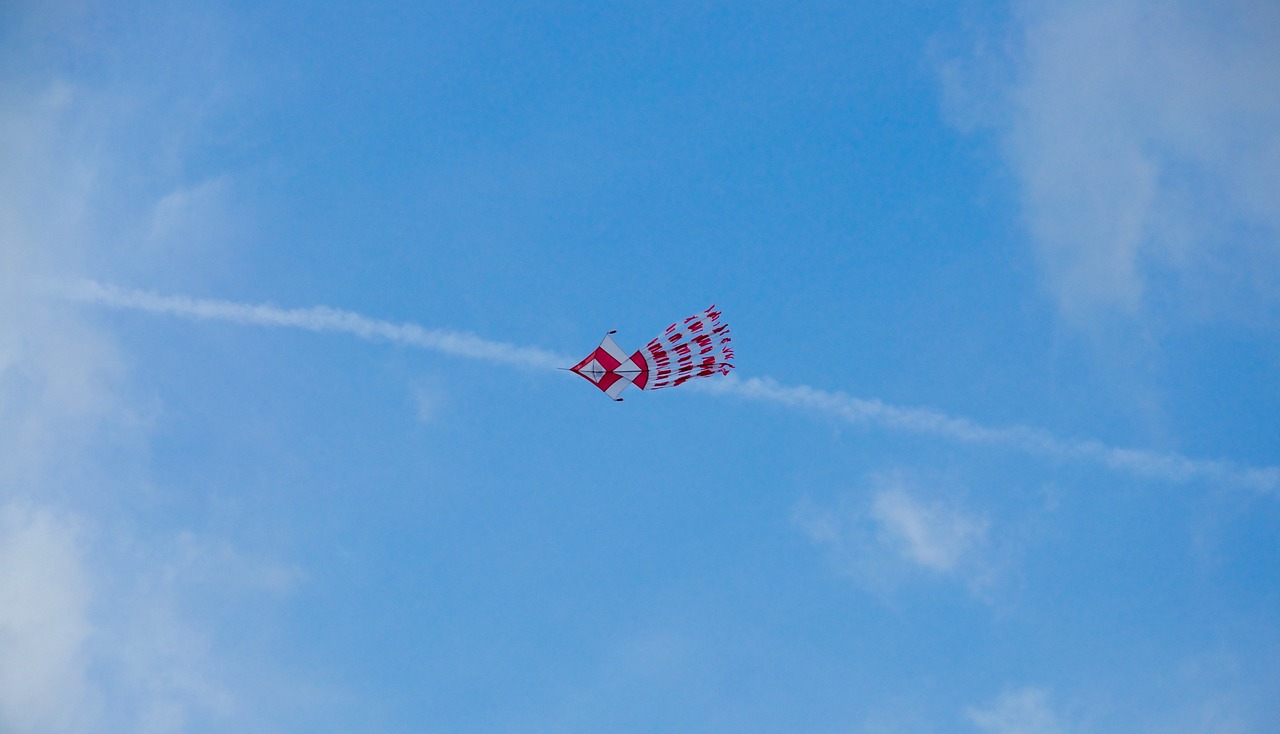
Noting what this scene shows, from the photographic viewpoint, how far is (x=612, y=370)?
70062 millimetres

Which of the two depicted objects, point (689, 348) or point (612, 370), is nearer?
point (689, 348)

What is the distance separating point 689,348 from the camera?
62.9m

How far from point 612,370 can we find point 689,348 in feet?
30.6
